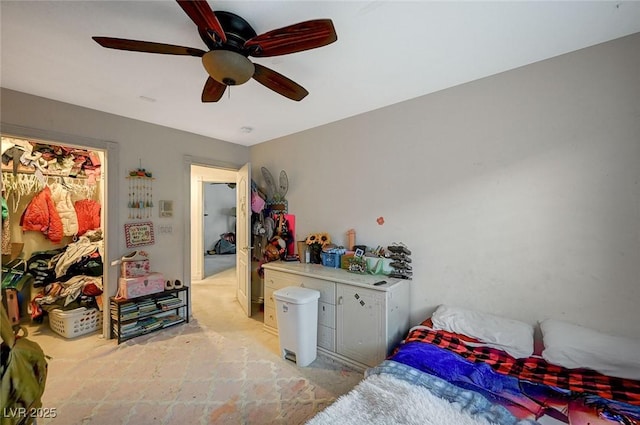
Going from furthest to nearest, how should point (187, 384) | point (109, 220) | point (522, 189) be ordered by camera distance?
1. point (109, 220)
2. point (187, 384)
3. point (522, 189)

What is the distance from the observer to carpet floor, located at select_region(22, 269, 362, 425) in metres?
2.01

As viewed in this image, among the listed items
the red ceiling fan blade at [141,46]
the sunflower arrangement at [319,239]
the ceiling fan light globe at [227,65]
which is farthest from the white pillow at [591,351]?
the red ceiling fan blade at [141,46]

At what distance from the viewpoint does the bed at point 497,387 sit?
1.44 m

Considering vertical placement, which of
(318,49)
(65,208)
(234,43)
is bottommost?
A: (65,208)

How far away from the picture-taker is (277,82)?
1949mm

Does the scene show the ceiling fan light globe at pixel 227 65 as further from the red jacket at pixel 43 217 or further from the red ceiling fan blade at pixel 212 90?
the red jacket at pixel 43 217

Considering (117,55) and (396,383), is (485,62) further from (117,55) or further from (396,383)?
(117,55)

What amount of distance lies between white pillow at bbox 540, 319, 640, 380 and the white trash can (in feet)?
5.74

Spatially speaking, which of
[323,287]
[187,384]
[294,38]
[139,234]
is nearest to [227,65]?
[294,38]

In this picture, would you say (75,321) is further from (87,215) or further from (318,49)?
(318,49)

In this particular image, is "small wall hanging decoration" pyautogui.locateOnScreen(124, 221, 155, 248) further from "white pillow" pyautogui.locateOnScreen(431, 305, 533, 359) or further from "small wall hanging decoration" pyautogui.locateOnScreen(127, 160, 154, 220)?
"white pillow" pyautogui.locateOnScreen(431, 305, 533, 359)

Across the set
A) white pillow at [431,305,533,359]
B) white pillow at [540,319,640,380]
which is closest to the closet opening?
white pillow at [431,305,533,359]

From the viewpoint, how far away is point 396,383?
1.66 meters

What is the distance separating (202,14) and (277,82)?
67 centimetres
